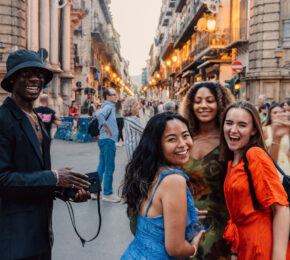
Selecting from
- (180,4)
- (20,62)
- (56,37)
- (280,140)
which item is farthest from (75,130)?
(180,4)

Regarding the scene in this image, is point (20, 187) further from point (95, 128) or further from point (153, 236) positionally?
point (95, 128)

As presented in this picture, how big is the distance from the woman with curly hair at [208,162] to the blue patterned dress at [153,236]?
51cm

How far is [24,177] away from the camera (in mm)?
A: 1820

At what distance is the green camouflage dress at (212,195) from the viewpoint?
2.37m

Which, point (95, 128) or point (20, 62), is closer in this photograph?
point (20, 62)

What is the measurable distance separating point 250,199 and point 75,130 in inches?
576

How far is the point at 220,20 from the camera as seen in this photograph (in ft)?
76.6

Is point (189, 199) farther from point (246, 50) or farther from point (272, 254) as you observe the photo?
point (246, 50)

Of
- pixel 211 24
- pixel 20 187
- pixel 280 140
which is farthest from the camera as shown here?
pixel 211 24

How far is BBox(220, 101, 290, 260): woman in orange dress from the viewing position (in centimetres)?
187

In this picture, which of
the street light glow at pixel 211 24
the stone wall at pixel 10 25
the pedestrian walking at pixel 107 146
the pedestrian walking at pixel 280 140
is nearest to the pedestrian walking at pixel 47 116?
the pedestrian walking at pixel 107 146

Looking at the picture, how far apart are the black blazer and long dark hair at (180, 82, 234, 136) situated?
1375 millimetres

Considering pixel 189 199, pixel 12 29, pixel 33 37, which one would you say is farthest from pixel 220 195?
pixel 33 37

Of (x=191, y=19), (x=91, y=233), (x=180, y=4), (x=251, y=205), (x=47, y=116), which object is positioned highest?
(x=180, y=4)
